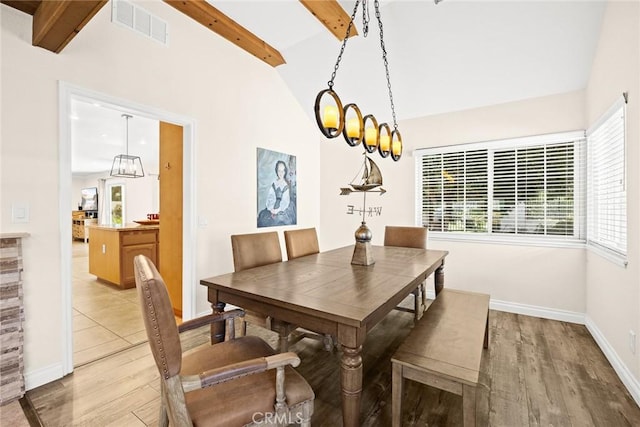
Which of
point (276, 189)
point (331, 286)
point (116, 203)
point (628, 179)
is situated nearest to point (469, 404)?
point (331, 286)

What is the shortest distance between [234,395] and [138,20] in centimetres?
305

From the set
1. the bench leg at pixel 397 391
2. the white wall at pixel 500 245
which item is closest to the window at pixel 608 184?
the white wall at pixel 500 245

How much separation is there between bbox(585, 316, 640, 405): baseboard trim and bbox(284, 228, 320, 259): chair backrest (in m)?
2.55

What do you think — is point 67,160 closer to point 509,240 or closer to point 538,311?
point 509,240

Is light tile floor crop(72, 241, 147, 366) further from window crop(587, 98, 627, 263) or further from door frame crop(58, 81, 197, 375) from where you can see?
window crop(587, 98, 627, 263)

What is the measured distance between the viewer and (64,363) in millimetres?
2162

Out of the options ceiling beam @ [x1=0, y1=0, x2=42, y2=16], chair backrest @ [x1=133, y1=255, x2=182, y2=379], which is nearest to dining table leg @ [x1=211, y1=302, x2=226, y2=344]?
chair backrest @ [x1=133, y1=255, x2=182, y2=379]

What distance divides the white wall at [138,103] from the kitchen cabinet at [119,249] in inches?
74.8

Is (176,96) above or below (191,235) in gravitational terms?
above

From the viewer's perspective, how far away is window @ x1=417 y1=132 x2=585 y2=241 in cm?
328

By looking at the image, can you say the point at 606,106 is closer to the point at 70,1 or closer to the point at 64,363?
the point at 70,1

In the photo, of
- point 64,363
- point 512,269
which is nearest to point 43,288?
point 64,363

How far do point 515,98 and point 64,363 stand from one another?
5.05 metres

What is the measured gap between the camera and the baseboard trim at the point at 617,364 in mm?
1932
